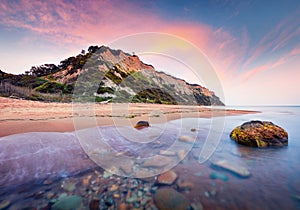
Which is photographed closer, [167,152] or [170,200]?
[170,200]

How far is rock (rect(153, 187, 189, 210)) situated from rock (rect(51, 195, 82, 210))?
1.26 meters

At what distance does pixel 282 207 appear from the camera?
2176 mm

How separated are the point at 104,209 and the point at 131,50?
590cm

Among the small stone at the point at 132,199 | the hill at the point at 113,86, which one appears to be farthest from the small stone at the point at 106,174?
the hill at the point at 113,86

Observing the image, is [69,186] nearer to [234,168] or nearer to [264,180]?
[234,168]

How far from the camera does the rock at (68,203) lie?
204cm

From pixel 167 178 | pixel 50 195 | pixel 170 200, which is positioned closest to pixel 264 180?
pixel 167 178

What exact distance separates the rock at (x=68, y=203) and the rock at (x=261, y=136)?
5.90m

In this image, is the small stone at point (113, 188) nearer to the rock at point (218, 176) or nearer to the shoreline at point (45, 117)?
the rock at point (218, 176)

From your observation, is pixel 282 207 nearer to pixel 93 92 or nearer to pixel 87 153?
pixel 87 153

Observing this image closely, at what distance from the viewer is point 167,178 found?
113 inches

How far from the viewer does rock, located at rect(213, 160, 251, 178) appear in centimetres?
315

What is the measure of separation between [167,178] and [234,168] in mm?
1824

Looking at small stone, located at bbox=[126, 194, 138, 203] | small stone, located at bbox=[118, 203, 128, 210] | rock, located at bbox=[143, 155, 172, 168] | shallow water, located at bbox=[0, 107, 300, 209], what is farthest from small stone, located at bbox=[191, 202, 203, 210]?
rock, located at bbox=[143, 155, 172, 168]
